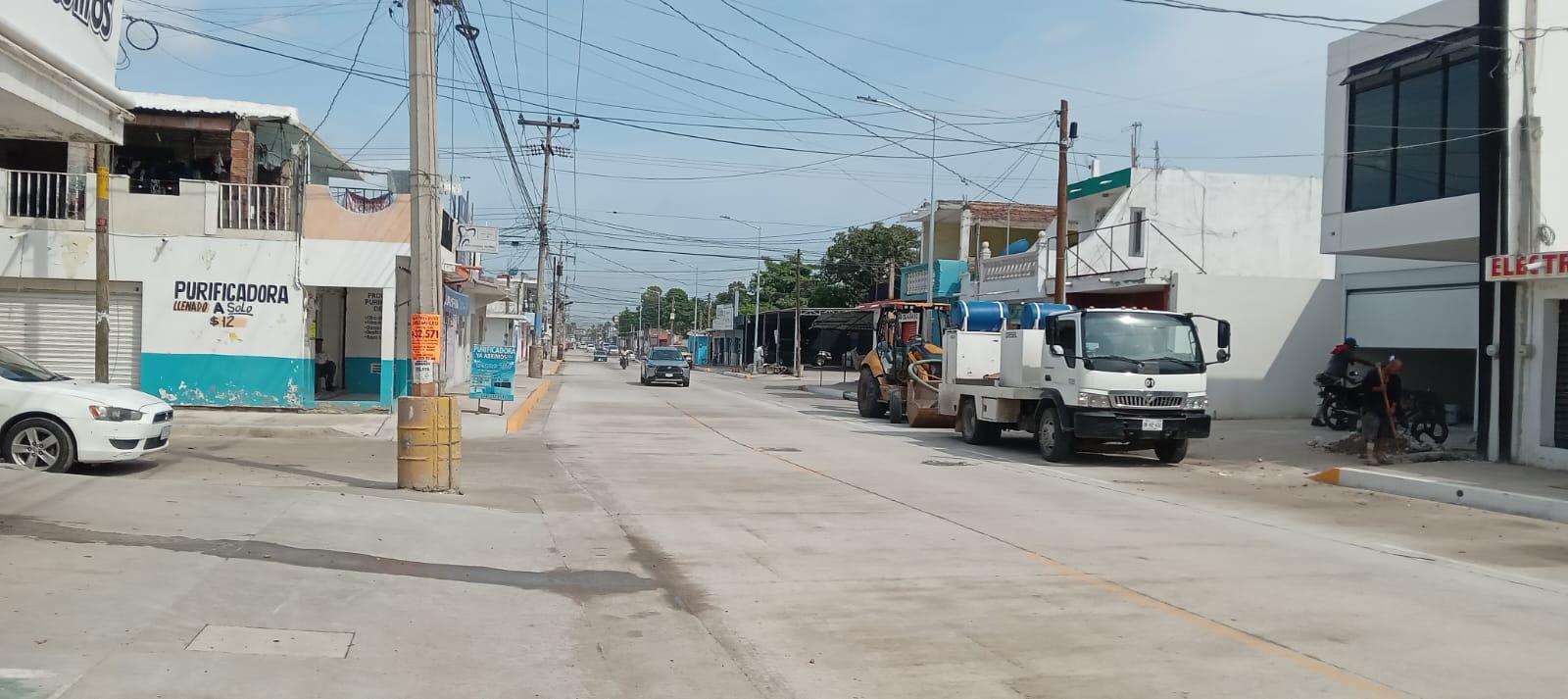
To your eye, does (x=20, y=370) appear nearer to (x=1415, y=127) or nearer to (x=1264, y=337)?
(x=1415, y=127)

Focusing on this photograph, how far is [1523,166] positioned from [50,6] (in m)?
18.4

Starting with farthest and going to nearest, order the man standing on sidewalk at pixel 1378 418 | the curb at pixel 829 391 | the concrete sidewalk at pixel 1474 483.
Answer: the curb at pixel 829 391
the man standing on sidewalk at pixel 1378 418
the concrete sidewalk at pixel 1474 483

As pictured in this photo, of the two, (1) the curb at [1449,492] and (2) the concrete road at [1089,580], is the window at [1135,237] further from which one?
(1) the curb at [1449,492]

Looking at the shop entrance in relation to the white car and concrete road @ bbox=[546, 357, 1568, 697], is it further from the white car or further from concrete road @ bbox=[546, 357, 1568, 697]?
the white car

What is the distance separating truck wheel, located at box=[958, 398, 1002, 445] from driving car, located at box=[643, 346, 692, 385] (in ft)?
76.7

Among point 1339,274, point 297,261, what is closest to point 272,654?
point 297,261

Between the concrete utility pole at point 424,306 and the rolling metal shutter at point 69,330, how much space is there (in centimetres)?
1229

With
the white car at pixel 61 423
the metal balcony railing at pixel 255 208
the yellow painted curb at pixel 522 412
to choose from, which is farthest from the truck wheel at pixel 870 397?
the white car at pixel 61 423

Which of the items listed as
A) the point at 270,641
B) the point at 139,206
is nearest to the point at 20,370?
the point at 270,641

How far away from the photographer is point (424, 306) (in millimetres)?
12117

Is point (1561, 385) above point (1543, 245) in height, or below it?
below

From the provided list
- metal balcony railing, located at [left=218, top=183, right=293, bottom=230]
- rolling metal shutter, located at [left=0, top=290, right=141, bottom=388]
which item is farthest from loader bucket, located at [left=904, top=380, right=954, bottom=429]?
rolling metal shutter, located at [left=0, top=290, right=141, bottom=388]

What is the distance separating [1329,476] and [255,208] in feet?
64.3

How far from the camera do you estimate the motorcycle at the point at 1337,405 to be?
70.6 ft
